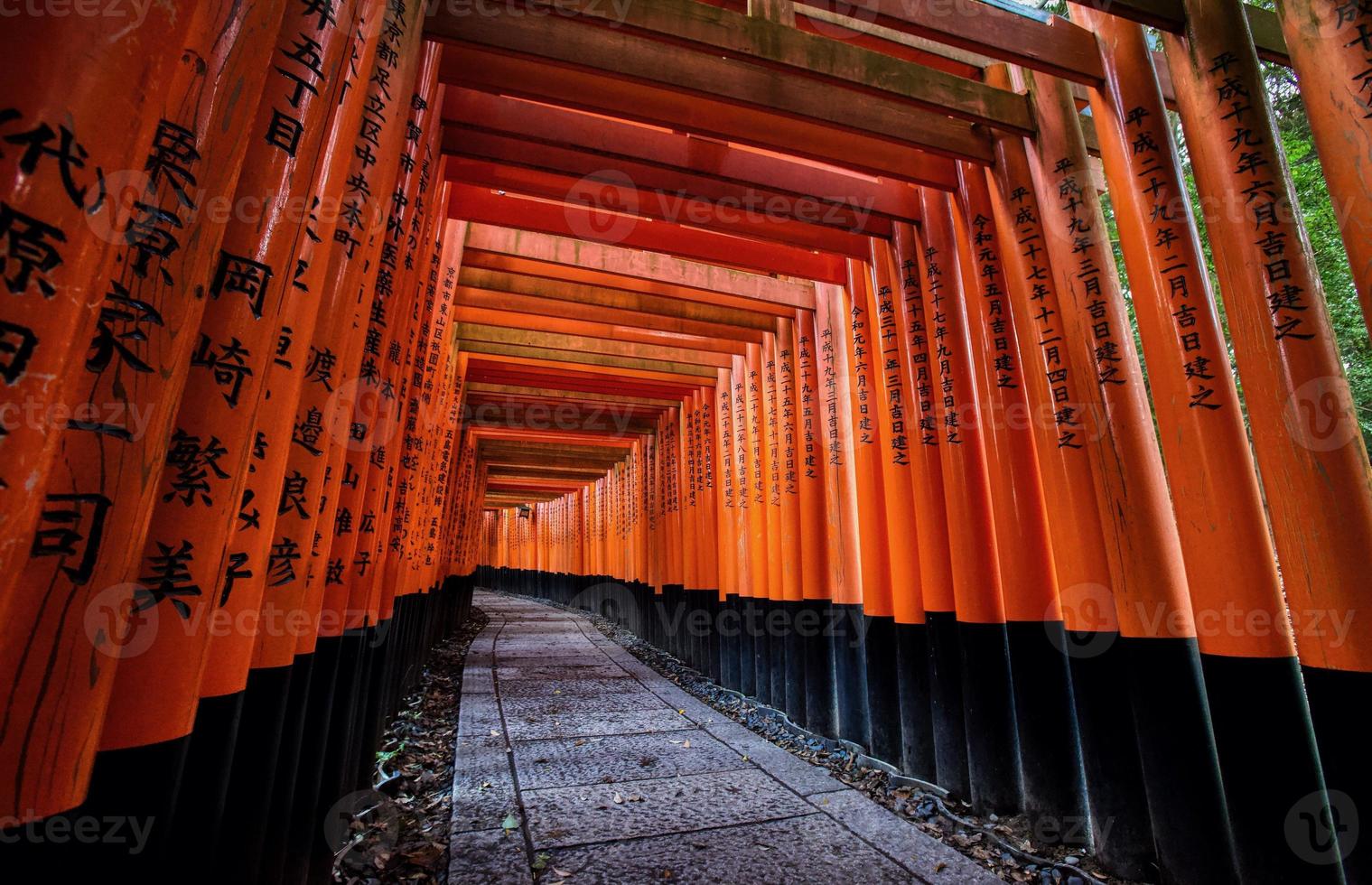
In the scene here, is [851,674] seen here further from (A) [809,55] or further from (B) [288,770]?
(A) [809,55]

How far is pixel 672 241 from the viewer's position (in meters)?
5.57

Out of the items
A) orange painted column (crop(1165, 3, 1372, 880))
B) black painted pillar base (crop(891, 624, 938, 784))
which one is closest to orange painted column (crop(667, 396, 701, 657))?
black painted pillar base (crop(891, 624, 938, 784))

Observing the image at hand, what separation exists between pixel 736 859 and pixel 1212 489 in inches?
115

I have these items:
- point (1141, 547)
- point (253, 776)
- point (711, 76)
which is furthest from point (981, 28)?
point (253, 776)

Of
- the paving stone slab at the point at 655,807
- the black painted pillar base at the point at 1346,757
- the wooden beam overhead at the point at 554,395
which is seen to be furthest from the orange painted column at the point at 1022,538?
the wooden beam overhead at the point at 554,395

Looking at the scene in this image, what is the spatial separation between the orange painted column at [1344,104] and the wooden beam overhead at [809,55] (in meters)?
1.50

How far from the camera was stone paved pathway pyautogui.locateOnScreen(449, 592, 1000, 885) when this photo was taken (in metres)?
2.95

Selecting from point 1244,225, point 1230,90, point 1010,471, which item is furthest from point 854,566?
point 1230,90

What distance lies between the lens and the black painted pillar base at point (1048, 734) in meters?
3.38

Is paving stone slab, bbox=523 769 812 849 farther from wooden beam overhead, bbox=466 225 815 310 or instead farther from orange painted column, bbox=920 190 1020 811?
wooden beam overhead, bbox=466 225 815 310

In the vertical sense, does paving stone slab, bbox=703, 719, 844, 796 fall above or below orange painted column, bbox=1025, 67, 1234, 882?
below

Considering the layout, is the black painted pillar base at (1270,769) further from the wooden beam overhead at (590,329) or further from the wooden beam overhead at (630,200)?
the wooden beam overhead at (590,329)

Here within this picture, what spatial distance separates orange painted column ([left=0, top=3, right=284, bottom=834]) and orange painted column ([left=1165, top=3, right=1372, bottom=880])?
3.82 metres

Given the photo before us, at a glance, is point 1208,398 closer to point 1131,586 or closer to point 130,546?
point 1131,586
